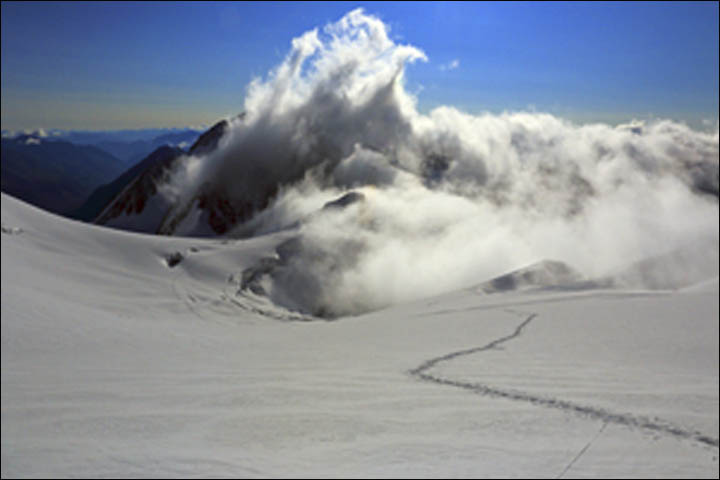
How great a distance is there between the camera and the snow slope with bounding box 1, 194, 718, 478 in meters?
3.70

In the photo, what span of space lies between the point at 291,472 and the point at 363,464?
570 mm

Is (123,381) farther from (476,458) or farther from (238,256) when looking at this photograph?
(238,256)

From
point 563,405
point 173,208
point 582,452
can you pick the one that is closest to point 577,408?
point 563,405

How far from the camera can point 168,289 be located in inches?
651

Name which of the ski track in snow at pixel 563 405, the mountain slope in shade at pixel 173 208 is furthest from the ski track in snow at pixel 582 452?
the mountain slope in shade at pixel 173 208

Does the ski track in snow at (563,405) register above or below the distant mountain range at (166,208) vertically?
below

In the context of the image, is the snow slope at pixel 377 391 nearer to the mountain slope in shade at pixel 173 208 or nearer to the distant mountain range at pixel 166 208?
the mountain slope in shade at pixel 173 208

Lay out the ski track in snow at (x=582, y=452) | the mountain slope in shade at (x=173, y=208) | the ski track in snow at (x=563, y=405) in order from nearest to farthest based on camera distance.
A: the ski track in snow at (x=582, y=452)
the ski track in snow at (x=563, y=405)
the mountain slope in shade at (x=173, y=208)

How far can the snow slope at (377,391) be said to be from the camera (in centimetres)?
370

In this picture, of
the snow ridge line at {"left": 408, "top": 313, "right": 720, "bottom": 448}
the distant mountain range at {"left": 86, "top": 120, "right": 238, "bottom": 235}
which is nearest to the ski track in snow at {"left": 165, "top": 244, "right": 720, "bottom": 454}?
the snow ridge line at {"left": 408, "top": 313, "right": 720, "bottom": 448}

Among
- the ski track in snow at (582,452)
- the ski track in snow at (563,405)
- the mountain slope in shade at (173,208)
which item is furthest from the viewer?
the mountain slope in shade at (173,208)

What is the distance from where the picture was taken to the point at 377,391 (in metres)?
5.48

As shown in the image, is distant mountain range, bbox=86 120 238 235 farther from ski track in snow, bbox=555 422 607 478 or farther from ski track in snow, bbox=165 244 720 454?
ski track in snow, bbox=555 422 607 478

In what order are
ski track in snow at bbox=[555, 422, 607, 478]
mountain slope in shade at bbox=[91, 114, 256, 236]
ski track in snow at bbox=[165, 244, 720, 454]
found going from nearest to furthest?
ski track in snow at bbox=[555, 422, 607, 478], ski track in snow at bbox=[165, 244, 720, 454], mountain slope in shade at bbox=[91, 114, 256, 236]
